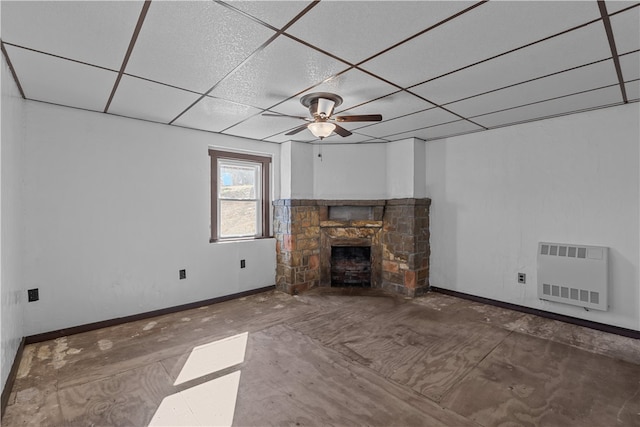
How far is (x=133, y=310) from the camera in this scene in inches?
134

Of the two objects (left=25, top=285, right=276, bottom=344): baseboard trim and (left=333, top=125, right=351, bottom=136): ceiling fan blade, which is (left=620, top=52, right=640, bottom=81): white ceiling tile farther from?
(left=25, top=285, right=276, bottom=344): baseboard trim

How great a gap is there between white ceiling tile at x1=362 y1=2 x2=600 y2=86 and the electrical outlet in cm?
348

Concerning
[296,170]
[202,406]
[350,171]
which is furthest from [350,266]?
[202,406]

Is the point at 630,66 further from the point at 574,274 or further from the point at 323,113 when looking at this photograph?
the point at 323,113

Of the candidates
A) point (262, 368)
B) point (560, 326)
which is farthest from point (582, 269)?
point (262, 368)

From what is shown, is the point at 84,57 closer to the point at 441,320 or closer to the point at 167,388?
the point at 167,388

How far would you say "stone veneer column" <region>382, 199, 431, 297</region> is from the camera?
4.29 m

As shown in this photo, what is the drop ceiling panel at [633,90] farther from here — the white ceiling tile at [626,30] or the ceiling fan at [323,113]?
the ceiling fan at [323,113]

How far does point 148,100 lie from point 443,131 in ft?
10.9

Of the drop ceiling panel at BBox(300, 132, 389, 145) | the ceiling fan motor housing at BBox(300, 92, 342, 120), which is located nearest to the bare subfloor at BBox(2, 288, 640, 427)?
the ceiling fan motor housing at BBox(300, 92, 342, 120)

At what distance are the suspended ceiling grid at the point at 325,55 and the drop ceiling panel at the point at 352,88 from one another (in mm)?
16

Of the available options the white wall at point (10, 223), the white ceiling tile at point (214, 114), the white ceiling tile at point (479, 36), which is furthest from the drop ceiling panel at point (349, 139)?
the white wall at point (10, 223)

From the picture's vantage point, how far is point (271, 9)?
5.01ft

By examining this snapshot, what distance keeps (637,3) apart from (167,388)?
3.51m
